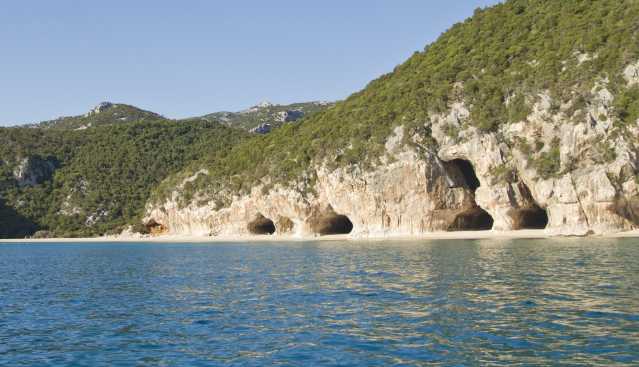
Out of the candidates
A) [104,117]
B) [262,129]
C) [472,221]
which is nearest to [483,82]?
[472,221]

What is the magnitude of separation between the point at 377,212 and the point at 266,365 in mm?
53875

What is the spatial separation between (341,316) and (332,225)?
199ft

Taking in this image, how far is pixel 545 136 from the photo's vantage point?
55438 mm

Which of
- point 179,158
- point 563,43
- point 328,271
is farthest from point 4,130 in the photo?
point 328,271

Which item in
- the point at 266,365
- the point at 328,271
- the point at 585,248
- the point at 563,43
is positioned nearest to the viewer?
the point at 266,365

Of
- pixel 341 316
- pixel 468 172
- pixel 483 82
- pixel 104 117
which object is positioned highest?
pixel 104 117

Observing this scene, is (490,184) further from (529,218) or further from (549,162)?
(529,218)

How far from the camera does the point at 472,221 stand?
64.9m

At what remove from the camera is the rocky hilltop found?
50.6m

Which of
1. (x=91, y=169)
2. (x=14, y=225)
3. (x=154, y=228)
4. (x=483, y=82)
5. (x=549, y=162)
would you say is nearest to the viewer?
(x=549, y=162)

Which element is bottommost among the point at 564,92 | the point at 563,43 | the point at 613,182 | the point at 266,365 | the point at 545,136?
the point at 266,365

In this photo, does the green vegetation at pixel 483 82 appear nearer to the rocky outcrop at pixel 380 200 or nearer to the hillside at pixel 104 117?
the rocky outcrop at pixel 380 200

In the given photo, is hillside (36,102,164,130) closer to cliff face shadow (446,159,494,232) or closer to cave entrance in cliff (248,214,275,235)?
cave entrance in cliff (248,214,275,235)

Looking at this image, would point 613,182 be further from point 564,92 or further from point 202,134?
point 202,134
